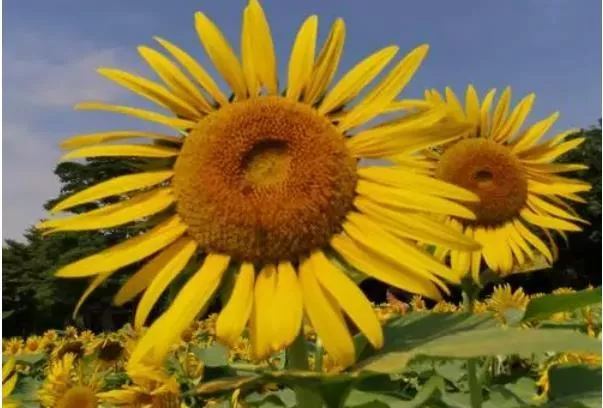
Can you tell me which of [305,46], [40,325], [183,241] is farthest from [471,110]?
[40,325]

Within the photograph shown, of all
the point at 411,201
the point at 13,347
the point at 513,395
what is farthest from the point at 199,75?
the point at 13,347

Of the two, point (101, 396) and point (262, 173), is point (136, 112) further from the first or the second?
point (101, 396)

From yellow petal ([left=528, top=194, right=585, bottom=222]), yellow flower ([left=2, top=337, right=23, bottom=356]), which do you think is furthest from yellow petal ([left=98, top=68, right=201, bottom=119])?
yellow flower ([left=2, top=337, right=23, bottom=356])

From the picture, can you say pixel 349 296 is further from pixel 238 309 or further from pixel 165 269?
pixel 165 269

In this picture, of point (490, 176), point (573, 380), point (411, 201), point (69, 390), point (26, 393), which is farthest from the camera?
point (26, 393)

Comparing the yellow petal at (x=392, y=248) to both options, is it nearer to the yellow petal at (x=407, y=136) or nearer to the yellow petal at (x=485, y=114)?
the yellow petal at (x=407, y=136)

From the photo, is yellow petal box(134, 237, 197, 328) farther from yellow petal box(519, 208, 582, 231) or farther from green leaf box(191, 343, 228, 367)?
yellow petal box(519, 208, 582, 231)
